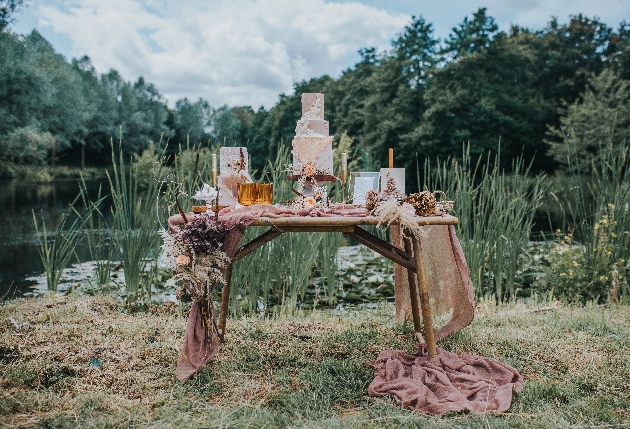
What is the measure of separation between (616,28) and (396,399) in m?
25.6

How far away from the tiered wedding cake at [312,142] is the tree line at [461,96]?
12.7 m

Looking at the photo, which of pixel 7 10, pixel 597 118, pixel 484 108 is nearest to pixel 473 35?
pixel 484 108

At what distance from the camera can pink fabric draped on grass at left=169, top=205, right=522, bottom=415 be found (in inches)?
81.7

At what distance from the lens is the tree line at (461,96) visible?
17578 millimetres

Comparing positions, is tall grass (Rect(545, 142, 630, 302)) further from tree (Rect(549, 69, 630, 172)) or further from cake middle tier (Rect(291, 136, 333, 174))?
tree (Rect(549, 69, 630, 172))

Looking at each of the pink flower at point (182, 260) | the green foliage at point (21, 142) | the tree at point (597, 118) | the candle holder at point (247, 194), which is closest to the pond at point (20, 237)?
the candle holder at point (247, 194)

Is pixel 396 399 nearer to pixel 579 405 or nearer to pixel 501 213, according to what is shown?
pixel 579 405

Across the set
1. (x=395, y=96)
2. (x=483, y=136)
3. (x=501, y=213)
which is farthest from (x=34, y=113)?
(x=501, y=213)

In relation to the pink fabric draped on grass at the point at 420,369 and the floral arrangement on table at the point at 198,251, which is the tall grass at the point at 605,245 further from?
the floral arrangement on table at the point at 198,251

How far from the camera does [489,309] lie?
3637 millimetres

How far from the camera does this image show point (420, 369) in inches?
92.1

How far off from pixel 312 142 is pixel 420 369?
3.88 feet

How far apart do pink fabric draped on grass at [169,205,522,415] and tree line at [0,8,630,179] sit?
12985mm

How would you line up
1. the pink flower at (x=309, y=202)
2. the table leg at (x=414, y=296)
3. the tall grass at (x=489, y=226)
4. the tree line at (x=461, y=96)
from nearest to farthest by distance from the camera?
the pink flower at (x=309, y=202)
the table leg at (x=414, y=296)
the tall grass at (x=489, y=226)
the tree line at (x=461, y=96)
